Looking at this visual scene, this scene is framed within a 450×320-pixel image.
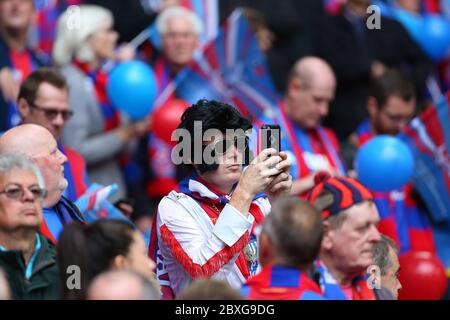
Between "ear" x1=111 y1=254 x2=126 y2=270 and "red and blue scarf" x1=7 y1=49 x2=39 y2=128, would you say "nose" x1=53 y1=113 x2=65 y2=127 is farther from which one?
"ear" x1=111 y1=254 x2=126 y2=270

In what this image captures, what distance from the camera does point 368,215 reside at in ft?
19.1

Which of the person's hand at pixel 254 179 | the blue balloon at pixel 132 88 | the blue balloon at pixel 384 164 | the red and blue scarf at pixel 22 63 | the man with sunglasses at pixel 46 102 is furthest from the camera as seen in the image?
the red and blue scarf at pixel 22 63

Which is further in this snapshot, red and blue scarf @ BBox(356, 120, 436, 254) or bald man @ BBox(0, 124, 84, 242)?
red and blue scarf @ BBox(356, 120, 436, 254)

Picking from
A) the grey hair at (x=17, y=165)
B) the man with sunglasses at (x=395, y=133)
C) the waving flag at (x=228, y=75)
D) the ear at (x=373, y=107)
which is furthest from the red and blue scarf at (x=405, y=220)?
the grey hair at (x=17, y=165)

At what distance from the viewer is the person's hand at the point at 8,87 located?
810cm

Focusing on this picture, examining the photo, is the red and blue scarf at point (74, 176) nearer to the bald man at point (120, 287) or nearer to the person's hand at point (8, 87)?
the person's hand at point (8, 87)

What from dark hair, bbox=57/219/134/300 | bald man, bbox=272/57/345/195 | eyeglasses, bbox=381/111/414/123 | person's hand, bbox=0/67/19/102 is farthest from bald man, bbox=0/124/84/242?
eyeglasses, bbox=381/111/414/123

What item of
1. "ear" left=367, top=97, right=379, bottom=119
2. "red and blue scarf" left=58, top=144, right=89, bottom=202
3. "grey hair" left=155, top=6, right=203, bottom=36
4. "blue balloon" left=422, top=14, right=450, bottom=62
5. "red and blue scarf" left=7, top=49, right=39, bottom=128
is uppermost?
"blue balloon" left=422, top=14, right=450, bottom=62

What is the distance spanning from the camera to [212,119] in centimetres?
582

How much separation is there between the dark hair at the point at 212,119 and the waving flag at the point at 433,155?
2970 millimetres

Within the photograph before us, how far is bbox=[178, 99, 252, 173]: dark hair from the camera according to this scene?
5.82 meters

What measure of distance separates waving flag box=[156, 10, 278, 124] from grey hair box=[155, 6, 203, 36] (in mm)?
262

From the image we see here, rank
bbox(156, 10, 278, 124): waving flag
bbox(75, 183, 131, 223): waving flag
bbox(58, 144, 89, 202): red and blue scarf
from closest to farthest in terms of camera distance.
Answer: bbox(75, 183, 131, 223): waving flag < bbox(58, 144, 89, 202): red and blue scarf < bbox(156, 10, 278, 124): waving flag
